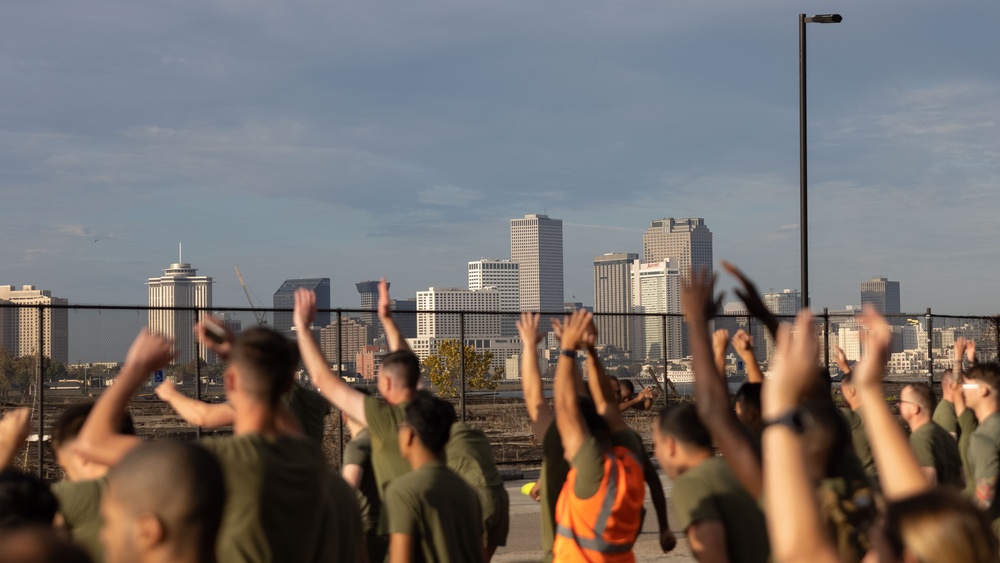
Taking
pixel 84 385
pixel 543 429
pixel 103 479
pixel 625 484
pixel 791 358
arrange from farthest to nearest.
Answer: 1. pixel 84 385
2. pixel 543 429
3. pixel 625 484
4. pixel 103 479
5. pixel 791 358

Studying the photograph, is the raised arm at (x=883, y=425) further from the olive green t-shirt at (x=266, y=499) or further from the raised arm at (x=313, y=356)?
the raised arm at (x=313, y=356)

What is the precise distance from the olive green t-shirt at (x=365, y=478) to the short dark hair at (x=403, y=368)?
706 millimetres

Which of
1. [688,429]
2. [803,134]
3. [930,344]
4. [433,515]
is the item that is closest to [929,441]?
[688,429]

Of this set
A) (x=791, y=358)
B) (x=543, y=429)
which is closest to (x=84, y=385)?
(x=543, y=429)

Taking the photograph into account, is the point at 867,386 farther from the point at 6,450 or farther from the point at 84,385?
the point at 84,385

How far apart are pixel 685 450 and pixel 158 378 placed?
17.5 metres

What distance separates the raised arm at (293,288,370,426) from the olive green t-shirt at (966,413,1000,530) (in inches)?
141

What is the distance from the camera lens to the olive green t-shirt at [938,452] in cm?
647

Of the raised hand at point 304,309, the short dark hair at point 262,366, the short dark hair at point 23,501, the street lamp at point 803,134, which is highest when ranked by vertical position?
the street lamp at point 803,134

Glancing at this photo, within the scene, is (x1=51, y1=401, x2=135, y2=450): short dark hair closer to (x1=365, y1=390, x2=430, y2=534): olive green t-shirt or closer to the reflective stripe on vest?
(x1=365, y1=390, x2=430, y2=534): olive green t-shirt

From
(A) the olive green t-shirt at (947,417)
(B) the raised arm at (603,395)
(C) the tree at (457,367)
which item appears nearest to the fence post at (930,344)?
(A) the olive green t-shirt at (947,417)

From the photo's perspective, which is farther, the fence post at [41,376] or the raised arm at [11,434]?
the fence post at [41,376]

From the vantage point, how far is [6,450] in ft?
13.9

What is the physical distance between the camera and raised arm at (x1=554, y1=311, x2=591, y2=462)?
536 cm
